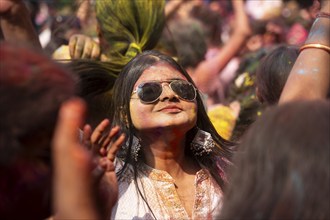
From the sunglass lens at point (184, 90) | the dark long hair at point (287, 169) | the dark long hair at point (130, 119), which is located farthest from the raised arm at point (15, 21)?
the dark long hair at point (287, 169)

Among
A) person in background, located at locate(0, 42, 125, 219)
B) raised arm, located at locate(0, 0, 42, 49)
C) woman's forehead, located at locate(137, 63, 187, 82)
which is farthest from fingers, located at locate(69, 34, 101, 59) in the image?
person in background, located at locate(0, 42, 125, 219)

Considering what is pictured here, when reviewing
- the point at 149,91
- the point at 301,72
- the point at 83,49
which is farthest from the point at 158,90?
the point at 83,49

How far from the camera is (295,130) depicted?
1658 millimetres

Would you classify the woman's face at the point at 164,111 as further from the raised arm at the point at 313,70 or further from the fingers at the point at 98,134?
the fingers at the point at 98,134

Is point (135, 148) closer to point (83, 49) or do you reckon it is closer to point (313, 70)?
point (313, 70)

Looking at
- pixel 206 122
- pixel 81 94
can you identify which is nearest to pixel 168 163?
pixel 206 122

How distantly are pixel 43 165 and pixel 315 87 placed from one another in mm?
1176

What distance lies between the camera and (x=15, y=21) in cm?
342

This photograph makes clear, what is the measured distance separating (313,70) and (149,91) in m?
0.77

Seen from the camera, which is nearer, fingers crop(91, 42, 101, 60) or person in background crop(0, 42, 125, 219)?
person in background crop(0, 42, 125, 219)

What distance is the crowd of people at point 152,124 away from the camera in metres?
1.58

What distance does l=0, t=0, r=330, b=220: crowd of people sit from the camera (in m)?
1.58

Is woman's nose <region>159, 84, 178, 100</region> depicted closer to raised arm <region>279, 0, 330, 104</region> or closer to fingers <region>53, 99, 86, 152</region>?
raised arm <region>279, 0, 330, 104</region>

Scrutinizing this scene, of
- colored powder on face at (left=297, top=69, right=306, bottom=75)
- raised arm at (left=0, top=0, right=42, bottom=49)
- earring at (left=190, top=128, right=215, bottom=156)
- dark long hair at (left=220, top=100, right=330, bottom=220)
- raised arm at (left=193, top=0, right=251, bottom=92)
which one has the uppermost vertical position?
dark long hair at (left=220, top=100, right=330, bottom=220)
